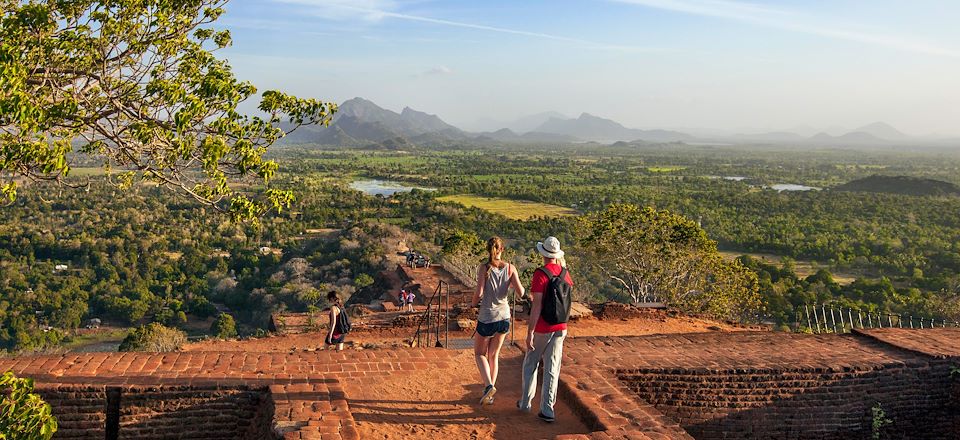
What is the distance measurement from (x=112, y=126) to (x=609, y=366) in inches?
199

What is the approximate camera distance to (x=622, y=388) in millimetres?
5492

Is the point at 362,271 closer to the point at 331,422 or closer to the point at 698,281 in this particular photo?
the point at 698,281

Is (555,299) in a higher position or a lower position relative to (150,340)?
higher

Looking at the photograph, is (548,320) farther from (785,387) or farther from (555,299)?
(785,387)

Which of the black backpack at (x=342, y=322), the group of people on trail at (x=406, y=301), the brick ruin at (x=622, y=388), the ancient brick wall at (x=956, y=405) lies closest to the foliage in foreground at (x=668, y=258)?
the group of people on trail at (x=406, y=301)

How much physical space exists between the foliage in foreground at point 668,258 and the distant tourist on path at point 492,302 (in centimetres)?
1020

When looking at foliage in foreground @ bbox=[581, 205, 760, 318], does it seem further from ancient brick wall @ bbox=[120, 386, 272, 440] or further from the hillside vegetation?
the hillside vegetation

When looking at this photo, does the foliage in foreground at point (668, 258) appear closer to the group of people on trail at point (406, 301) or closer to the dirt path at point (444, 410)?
the group of people on trail at point (406, 301)

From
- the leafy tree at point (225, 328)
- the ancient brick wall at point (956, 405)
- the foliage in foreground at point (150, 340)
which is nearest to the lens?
the ancient brick wall at point (956, 405)

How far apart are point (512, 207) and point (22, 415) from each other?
50582mm

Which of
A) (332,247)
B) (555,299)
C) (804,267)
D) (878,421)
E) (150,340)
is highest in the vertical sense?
(555,299)

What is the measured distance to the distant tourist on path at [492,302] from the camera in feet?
16.3

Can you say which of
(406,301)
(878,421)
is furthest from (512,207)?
(878,421)

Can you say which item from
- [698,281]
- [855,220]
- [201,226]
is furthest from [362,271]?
[855,220]
